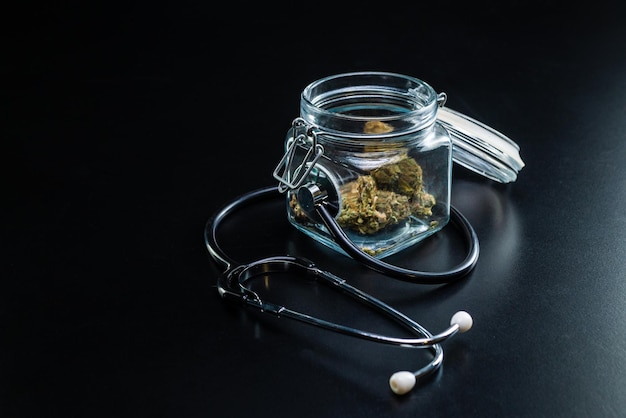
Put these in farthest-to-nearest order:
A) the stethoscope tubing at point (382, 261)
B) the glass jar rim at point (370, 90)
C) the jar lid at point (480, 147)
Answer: the jar lid at point (480, 147) < the glass jar rim at point (370, 90) < the stethoscope tubing at point (382, 261)

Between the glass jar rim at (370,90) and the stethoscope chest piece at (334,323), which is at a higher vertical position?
the glass jar rim at (370,90)

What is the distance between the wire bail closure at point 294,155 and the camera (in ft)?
3.39

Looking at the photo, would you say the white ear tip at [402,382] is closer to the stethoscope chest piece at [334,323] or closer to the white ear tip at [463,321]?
the stethoscope chest piece at [334,323]

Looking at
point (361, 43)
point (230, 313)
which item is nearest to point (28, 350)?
point (230, 313)

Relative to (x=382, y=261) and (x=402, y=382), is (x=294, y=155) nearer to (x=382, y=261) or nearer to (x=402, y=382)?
(x=382, y=261)

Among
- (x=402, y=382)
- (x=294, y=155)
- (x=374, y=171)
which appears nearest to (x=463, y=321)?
(x=402, y=382)

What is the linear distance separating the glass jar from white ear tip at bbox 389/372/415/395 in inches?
10.2

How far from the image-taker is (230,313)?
981 mm

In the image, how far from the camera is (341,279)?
1010mm

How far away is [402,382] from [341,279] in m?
0.21

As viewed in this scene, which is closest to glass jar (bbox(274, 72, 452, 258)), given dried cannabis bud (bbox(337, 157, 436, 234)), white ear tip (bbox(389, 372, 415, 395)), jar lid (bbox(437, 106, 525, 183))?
dried cannabis bud (bbox(337, 157, 436, 234))

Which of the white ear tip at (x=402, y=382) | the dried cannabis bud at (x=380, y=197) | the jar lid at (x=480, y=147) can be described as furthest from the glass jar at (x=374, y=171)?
the white ear tip at (x=402, y=382)

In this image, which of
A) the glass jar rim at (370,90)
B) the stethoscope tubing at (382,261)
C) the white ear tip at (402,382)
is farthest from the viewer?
the glass jar rim at (370,90)

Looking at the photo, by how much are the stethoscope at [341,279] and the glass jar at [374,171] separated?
0.10 ft
